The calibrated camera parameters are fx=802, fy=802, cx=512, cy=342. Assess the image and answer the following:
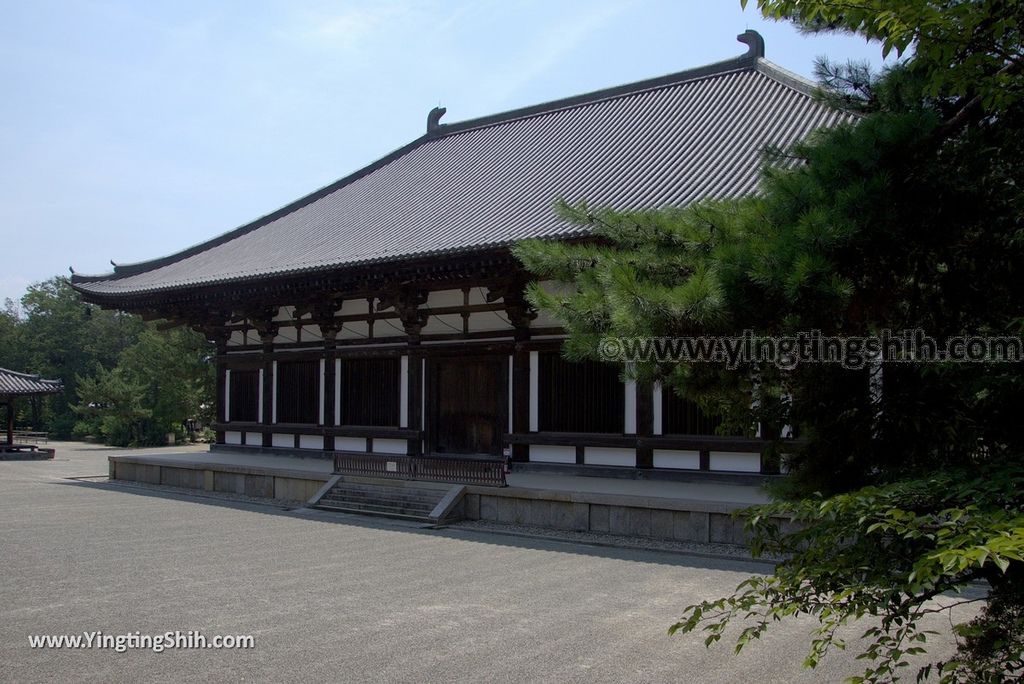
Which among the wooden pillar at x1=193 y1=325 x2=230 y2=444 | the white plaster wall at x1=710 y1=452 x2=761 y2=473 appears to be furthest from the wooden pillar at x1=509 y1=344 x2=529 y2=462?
the wooden pillar at x1=193 y1=325 x2=230 y2=444

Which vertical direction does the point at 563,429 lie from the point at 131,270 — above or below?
below

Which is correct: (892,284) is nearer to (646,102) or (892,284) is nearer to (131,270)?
(646,102)

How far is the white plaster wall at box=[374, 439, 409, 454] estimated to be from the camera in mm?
15117

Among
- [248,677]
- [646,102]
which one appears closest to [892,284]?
[248,677]

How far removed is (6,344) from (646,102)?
47831 millimetres

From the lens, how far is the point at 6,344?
50344 millimetres

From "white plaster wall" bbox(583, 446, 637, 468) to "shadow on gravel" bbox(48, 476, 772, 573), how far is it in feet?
7.77

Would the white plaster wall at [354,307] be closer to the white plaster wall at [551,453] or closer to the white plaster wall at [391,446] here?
the white plaster wall at [391,446]

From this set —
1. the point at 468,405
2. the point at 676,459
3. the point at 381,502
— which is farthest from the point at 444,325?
the point at 676,459

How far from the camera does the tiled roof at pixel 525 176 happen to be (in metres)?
13.6

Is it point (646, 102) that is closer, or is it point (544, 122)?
point (646, 102)

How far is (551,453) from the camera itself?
13273mm

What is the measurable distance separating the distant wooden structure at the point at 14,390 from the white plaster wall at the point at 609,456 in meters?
22.4

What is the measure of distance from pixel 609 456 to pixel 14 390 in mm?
23524
